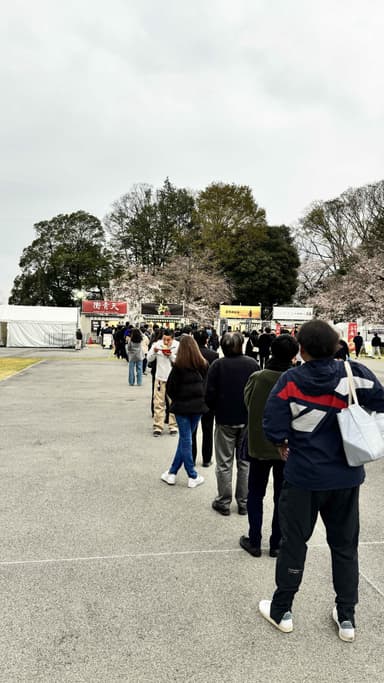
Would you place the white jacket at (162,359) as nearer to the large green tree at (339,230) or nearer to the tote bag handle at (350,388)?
the tote bag handle at (350,388)

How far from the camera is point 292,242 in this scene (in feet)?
188

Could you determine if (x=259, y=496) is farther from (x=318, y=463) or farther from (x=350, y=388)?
(x=350, y=388)

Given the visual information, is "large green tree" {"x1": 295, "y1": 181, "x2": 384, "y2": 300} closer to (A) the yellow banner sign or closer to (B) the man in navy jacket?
(A) the yellow banner sign

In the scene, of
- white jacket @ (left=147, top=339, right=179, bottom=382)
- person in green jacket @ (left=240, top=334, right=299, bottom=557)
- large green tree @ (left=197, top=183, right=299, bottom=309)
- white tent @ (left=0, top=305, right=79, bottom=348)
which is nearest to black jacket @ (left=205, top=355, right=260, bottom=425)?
person in green jacket @ (left=240, top=334, right=299, bottom=557)

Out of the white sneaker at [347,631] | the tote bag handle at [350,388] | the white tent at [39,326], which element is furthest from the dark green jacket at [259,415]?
the white tent at [39,326]

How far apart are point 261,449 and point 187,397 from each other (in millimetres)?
1670

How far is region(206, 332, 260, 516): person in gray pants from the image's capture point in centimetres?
432

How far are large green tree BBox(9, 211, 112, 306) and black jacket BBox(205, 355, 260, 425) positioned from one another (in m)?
52.1

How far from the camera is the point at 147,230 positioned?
56188 mm

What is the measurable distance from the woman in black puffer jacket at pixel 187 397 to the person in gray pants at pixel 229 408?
0.67m

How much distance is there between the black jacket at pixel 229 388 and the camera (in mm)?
4309

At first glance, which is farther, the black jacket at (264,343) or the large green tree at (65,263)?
the large green tree at (65,263)

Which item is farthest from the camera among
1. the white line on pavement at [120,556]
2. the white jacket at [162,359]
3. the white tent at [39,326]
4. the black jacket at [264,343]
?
the white tent at [39,326]

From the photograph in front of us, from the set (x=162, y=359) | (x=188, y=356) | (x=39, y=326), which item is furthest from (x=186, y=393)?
(x=39, y=326)
